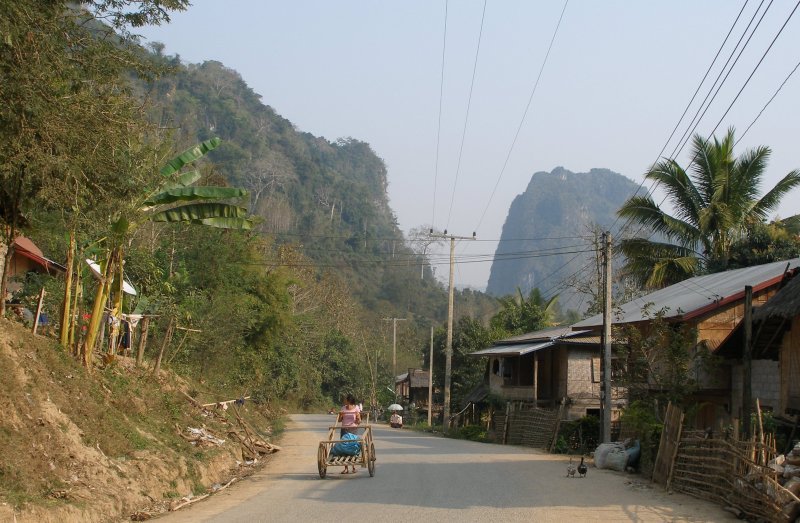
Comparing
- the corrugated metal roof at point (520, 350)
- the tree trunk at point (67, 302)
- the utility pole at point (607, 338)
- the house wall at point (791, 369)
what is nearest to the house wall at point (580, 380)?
the corrugated metal roof at point (520, 350)

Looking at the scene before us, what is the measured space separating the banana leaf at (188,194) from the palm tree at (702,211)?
17054mm

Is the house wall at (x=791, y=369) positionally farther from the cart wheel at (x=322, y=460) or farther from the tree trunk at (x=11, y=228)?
the tree trunk at (x=11, y=228)

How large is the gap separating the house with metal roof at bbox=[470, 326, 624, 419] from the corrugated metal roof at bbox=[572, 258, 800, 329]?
6.28 m

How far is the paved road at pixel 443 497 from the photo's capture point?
489 inches

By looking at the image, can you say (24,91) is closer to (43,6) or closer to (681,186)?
(43,6)

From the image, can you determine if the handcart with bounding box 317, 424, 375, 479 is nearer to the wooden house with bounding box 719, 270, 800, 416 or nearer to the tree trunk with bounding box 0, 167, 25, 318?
the tree trunk with bounding box 0, 167, 25, 318

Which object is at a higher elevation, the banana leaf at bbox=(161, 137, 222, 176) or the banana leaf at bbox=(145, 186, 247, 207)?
the banana leaf at bbox=(161, 137, 222, 176)

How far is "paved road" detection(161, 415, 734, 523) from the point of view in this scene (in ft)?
40.8

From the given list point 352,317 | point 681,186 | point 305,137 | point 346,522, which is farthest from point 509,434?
point 305,137

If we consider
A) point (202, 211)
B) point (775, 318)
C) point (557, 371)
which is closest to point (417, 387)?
point (557, 371)

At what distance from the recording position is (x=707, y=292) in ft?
82.0

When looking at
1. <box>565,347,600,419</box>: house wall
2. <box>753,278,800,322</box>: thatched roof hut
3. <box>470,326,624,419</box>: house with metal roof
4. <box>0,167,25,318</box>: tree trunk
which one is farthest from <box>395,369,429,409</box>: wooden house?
<box>0,167,25,318</box>: tree trunk

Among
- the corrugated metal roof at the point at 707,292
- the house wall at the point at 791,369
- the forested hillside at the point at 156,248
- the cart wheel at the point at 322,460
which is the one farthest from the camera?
the corrugated metal roof at the point at 707,292

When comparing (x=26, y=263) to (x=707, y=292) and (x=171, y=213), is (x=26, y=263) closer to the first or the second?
(x=171, y=213)
